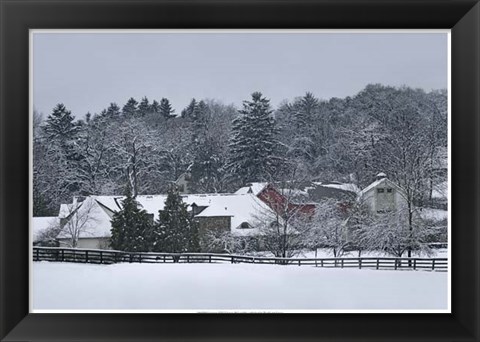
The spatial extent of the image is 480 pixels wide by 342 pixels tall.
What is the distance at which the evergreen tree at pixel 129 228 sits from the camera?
1.48m

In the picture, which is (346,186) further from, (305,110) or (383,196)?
(305,110)

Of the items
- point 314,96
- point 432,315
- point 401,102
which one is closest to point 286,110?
point 314,96

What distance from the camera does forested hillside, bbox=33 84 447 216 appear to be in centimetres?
150

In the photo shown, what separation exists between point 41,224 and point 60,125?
29 cm

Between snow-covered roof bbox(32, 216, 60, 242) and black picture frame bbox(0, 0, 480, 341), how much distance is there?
0.07m

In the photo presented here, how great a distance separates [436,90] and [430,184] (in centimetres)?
27

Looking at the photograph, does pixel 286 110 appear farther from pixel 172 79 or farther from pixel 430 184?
pixel 430 184

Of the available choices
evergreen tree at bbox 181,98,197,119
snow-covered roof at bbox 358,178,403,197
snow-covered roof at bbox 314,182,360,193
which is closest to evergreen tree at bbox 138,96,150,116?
evergreen tree at bbox 181,98,197,119

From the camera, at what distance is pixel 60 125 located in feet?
4.86

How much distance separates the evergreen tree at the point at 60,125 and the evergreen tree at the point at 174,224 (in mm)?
334

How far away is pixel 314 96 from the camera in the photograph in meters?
1.54

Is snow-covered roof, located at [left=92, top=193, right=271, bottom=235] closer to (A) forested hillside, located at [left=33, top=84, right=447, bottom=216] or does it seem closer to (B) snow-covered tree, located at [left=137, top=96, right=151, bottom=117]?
(A) forested hillside, located at [left=33, top=84, right=447, bottom=216]
